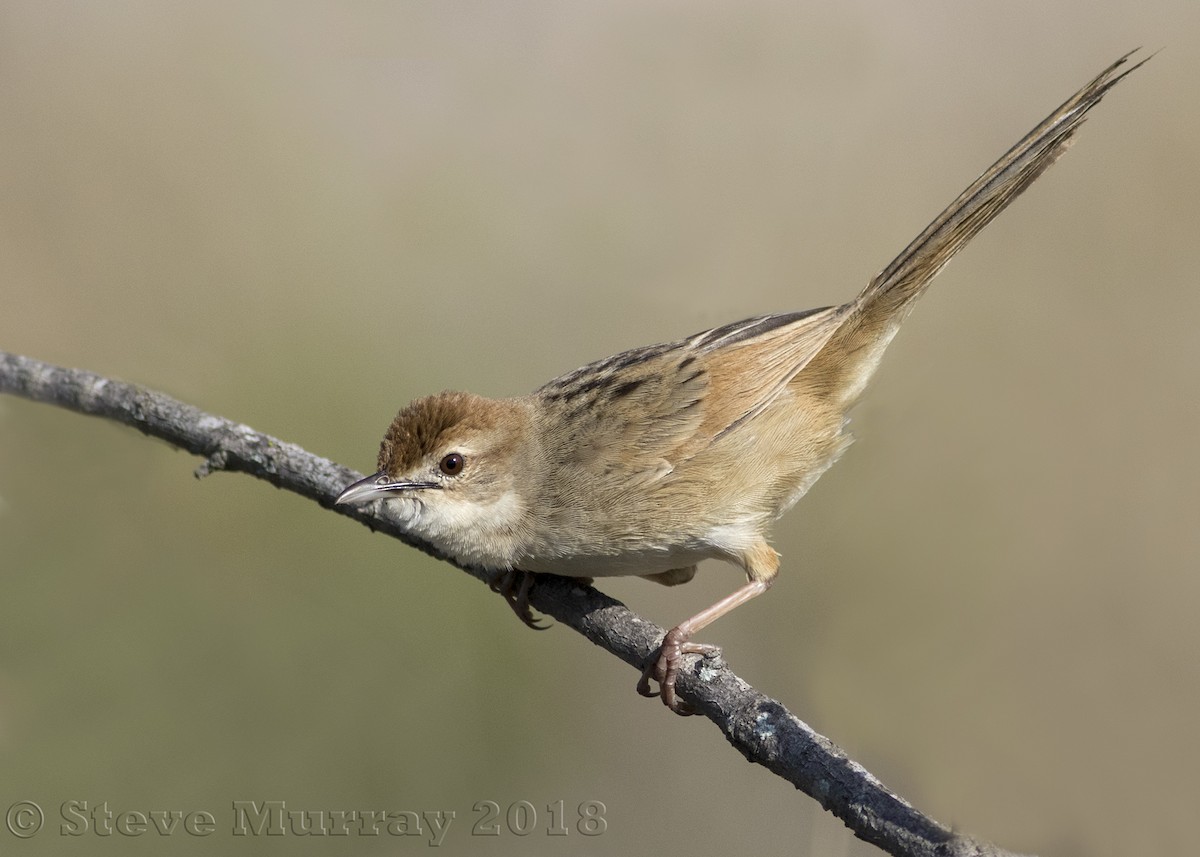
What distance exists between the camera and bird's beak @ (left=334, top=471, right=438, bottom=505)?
3775mm

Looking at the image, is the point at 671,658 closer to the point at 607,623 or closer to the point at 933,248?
the point at 607,623

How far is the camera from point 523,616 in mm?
4348

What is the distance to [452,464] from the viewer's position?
4.01 m

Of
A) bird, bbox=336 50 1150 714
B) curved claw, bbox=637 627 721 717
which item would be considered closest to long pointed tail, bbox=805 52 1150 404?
bird, bbox=336 50 1150 714

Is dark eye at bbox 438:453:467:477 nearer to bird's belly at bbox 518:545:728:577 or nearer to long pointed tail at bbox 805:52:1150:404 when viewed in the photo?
bird's belly at bbox 518:545:728:577

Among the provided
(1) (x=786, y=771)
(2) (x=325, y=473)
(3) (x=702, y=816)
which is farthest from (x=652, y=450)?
(3) (x=702, y=816)

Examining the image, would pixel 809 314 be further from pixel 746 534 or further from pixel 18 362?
pixel 18 362

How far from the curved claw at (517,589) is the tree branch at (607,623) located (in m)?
0.06

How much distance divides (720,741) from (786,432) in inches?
98.8

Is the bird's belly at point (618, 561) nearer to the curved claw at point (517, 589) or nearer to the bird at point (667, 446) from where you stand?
the bird at point (667, 446)

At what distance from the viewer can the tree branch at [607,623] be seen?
2396 mm

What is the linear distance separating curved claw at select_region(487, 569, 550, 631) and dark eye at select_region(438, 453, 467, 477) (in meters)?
0.56

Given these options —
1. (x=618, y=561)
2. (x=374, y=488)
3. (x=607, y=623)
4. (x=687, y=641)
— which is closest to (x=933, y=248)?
(x=618, y=561)

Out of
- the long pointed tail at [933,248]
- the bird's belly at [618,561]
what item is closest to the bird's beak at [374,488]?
the bird's belly at [618,561]
